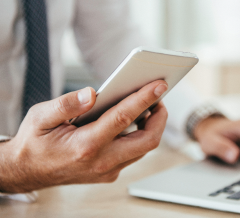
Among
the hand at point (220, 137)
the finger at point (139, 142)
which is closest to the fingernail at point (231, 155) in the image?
the hand at point (220, 137)

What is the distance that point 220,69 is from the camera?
2.94 metres

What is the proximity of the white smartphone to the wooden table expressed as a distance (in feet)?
Answer: 0.41

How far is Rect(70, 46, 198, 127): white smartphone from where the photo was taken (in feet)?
0.90

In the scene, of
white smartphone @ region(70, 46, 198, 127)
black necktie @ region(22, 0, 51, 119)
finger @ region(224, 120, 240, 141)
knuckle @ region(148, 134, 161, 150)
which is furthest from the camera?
finger @ region(224, 120, 240, 141)

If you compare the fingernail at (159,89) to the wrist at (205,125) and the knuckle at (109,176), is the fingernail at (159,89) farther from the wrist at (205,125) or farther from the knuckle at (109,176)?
the wrist at (205,125)

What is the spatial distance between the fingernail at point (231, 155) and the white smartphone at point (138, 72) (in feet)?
0.96

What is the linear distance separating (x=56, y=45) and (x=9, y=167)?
1.40ft

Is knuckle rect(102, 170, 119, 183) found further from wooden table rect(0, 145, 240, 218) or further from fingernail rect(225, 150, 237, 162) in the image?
fingernail rect(225, 150, 237, 162)

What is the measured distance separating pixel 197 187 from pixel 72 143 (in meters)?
0.21

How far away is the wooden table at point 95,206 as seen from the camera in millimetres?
362

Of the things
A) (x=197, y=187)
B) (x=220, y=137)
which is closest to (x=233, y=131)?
(x=220, y=137)

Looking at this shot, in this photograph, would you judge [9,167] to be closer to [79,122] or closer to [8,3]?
[79,122]

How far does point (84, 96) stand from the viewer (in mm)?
304

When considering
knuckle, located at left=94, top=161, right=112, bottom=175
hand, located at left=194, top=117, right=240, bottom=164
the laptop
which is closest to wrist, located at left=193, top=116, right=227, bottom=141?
hand, located at left=194, top=117, right=240, bottom=164
